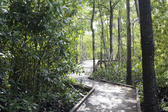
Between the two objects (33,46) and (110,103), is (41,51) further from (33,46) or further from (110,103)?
(110,103)

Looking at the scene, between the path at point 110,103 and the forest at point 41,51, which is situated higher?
the forest at point 41,51

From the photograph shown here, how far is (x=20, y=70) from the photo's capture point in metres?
4.28

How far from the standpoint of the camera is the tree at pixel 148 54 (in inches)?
179

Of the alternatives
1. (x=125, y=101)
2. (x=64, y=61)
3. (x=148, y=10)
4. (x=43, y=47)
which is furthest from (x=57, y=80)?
(x=125, y=101)

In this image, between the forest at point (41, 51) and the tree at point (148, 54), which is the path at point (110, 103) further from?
the tree at point (148, 54)

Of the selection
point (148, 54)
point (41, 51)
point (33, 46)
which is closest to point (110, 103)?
point (148, 54)

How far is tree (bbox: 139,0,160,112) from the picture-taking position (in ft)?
14.9

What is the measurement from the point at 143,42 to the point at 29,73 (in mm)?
3337

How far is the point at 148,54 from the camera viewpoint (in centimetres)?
454

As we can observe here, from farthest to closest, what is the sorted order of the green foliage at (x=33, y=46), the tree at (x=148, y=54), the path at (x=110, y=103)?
1. the path at (x=110, y=103)
2. the tree at (x=148, y=54)
3. the green foliage at (x=33, y=46)

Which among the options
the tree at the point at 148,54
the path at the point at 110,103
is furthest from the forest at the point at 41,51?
the path at the point at 110,103

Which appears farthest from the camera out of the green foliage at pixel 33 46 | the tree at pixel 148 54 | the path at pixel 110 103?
the path at pixel 110 103

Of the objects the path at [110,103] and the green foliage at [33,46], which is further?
the path at [110,103]

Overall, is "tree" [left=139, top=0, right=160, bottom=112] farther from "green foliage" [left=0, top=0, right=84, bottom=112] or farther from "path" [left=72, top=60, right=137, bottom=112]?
"green foliage" [left=0, top=0, right=84, bottom=112]
